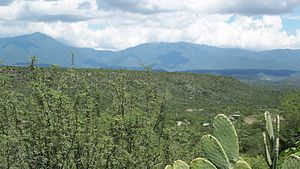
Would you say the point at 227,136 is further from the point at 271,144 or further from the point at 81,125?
the point at 81,125

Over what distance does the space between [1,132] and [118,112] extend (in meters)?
4.45

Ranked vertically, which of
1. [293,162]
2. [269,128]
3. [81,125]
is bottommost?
[81,125]

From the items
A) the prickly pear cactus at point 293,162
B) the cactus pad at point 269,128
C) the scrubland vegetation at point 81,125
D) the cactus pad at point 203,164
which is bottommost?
the scrubland vegetation at point 81,125

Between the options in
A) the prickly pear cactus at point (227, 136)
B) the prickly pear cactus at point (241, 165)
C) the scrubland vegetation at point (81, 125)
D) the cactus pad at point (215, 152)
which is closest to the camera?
the prickly pear cactus at point (241, 165)

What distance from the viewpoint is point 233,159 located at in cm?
390

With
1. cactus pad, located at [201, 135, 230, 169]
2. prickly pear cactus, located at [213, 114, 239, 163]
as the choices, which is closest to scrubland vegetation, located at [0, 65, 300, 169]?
prickly pear cactus, located at [213, 114, 239, 163]

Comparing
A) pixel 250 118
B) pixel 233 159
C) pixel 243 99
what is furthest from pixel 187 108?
pixel 233 159

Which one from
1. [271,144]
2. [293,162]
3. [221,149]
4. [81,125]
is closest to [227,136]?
[221,149]

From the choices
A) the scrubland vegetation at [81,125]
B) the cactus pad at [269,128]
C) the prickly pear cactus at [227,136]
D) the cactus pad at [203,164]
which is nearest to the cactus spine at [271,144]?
the cactus pad at [269,128]

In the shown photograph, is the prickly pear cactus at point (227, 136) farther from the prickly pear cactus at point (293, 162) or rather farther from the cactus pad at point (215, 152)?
the prickly pear cactus at point (293, 162)

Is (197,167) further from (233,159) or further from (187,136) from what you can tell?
(187,136)

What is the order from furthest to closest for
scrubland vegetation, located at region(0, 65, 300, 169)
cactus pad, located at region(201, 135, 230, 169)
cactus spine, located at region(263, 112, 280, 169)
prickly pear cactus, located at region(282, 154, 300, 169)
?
scrubland vegetation, located at region(0, 65, 300, 169), cactus pad, located at region(201, 135, 230, 169), cactus spine, located at region(263, 112, 280, 169), prickly pear cactus, located at region(282, 154, 300, 169)

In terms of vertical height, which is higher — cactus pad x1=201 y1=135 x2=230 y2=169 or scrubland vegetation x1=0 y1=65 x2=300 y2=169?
cactus pad x1=201 y1=135 x2=230 y2=169

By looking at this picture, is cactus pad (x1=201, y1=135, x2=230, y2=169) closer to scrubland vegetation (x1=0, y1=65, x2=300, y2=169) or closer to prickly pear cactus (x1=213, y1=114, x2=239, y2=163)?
prickly pear cactus (x1=213, y1=114, x2=239, y2=163)
